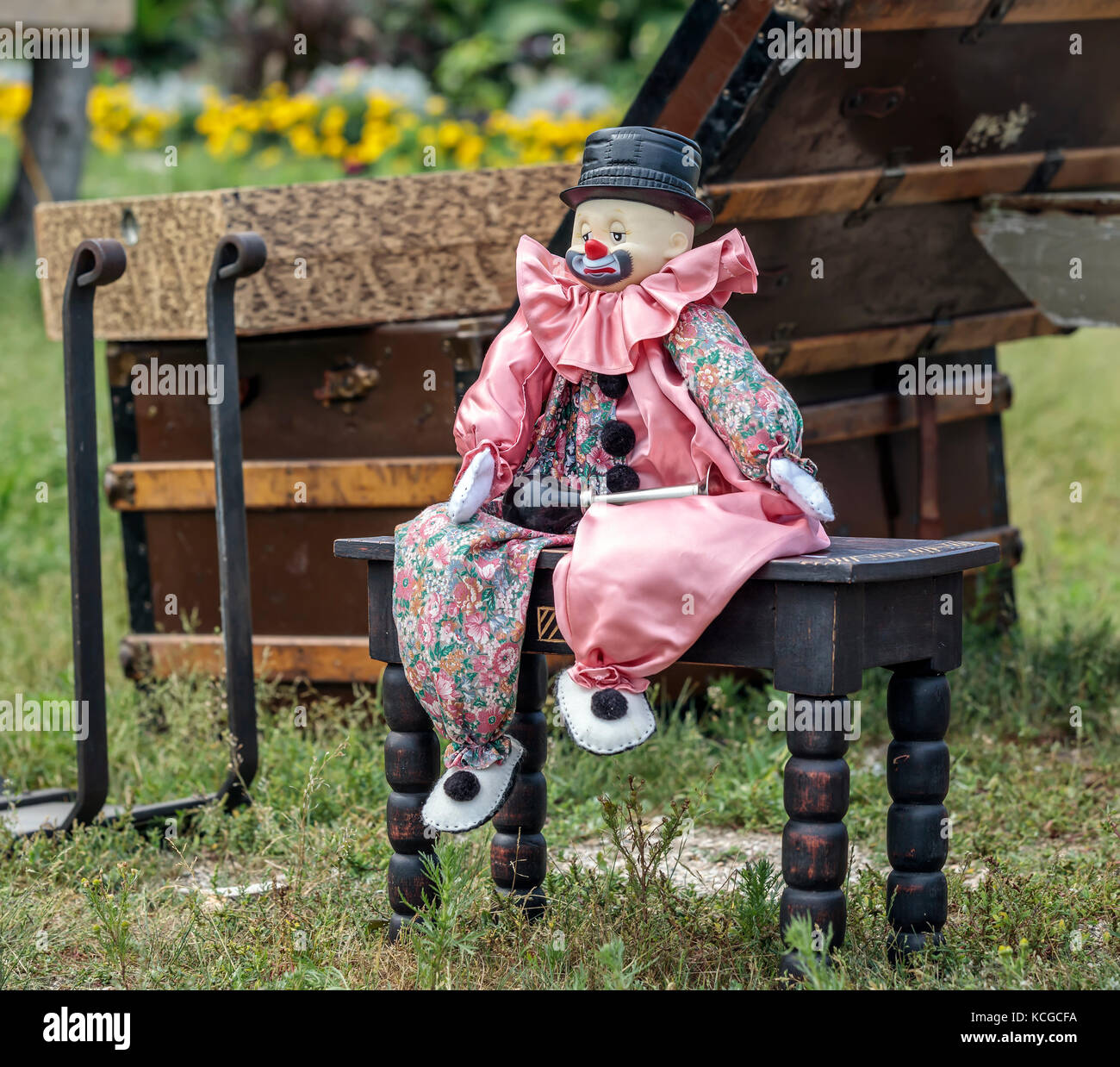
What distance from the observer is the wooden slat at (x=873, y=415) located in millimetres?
4668

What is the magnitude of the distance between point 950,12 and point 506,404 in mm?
1569

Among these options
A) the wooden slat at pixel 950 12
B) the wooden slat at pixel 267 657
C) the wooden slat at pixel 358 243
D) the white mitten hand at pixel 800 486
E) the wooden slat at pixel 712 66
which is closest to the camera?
the white mitten hand at pixel 800 486

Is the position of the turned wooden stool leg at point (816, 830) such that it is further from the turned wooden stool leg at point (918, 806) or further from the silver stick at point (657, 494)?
the silver stick at point (657, 494)

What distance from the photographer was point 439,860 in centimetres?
286

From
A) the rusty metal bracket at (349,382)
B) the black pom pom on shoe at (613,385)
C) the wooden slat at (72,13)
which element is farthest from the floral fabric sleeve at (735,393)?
the wooden slat at (72,13)

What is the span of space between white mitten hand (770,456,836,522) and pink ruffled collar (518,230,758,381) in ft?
1.11

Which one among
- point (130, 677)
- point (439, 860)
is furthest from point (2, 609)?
point (439, 860)

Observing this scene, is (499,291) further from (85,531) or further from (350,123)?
(350,123)

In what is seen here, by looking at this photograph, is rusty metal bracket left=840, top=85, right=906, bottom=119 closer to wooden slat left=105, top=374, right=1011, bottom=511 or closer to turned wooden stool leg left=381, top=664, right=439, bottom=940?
wooden slat left=105, top=374, right=1011, bottom=511

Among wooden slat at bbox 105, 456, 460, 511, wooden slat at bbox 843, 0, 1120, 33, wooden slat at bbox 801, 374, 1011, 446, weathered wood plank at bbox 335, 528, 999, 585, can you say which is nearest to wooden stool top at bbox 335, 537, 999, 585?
weathered wood plank at bbox 335, 528, 999, 585

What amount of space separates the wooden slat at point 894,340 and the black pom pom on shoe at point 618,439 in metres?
1.44

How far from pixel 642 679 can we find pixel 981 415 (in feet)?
10.2

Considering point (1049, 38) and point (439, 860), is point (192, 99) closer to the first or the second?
point (1049, 38)

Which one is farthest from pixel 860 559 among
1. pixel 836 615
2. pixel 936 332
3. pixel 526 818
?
pixel 936 332
